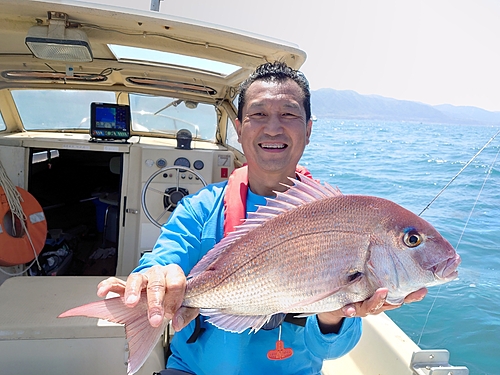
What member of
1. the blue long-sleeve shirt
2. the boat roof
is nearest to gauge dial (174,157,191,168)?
the boat roof

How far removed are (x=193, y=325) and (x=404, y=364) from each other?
4.68 ft

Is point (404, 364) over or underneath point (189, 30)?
underneath

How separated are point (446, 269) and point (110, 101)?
5.49 meters

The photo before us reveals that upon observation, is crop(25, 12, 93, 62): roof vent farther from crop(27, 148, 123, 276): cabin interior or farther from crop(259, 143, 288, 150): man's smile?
crop(27, 148, 123, 276): cabin interior

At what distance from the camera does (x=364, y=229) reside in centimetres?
128

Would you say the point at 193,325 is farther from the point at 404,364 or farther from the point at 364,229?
the point at 404,364

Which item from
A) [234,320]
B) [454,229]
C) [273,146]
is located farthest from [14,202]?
[454,229]

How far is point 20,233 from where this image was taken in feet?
13.3

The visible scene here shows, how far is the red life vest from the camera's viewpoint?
70.7 inches

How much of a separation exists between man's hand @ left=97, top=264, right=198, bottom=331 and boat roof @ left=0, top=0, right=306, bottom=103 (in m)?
1.98

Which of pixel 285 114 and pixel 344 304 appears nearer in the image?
pixel 344 304

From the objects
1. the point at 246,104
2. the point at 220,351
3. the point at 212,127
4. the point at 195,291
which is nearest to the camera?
the point at 195,291

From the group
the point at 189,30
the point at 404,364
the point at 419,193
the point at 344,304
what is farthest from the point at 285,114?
the point at 419,193

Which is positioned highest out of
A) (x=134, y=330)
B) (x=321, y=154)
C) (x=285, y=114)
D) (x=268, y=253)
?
(x=285, y=114)
